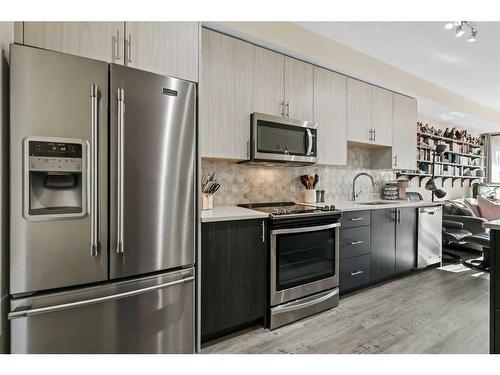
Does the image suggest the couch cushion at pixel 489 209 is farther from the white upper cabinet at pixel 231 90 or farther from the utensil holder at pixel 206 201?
the utensil holder at pixel 206 201

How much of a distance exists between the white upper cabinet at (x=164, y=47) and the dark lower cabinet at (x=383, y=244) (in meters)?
2.39

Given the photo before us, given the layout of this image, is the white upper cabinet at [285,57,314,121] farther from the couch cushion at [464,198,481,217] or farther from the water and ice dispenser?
the couch cushion at [464,198,481,217]

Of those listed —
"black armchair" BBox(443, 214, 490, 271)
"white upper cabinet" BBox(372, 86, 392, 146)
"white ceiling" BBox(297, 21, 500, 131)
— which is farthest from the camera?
"black armchair" BBox(443, 214, 490, 271)

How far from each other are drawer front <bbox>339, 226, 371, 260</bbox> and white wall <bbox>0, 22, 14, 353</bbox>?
2483mm

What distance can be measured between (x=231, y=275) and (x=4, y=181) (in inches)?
56.0

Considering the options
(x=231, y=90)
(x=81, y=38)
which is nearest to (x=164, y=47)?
(x=81, y=38)

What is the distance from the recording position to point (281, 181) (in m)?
3.05

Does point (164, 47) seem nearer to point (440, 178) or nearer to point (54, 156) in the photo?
point (54, 156)

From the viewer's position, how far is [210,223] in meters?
1.90

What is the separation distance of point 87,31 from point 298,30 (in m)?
1.97

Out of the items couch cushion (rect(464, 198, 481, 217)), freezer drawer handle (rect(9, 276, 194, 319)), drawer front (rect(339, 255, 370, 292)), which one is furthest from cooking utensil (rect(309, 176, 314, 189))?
couch cushion (rect(464, 198, 481, 217))

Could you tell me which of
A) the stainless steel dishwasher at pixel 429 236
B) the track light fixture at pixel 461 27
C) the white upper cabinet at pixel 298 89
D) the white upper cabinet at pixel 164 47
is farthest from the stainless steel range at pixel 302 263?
the track light fixture at pixel 461 27

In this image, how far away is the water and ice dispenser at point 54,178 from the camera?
4.26 ft

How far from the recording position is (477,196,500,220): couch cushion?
15.0 feet
